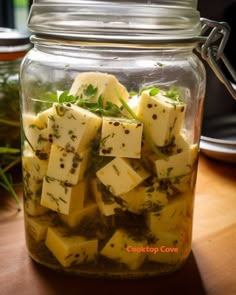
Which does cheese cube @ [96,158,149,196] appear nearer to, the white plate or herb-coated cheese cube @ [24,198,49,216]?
herb-coated cheese cube @ [24,198,49,216]

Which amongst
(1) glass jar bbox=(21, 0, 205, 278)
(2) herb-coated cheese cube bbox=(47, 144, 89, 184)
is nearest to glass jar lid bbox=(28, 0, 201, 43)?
(1) glass jar bbox=(21, 0, 205, 278)

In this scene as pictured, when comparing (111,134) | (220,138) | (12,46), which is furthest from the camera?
(220,138)

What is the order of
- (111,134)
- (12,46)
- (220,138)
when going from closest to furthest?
(111,134) < (12,46) < (220,138)

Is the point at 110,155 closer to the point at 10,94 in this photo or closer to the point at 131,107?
the point at 131,107

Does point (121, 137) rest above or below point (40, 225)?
above

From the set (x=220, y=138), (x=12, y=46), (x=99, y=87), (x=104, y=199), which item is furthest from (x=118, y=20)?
(x=220, y=138)

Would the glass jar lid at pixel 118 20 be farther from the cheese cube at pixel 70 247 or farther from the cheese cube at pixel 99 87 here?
the cheese cube at pixel 70 247

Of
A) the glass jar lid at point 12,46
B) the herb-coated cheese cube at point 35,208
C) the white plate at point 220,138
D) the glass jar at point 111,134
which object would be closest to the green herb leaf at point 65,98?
the glass jar at point 111,134
